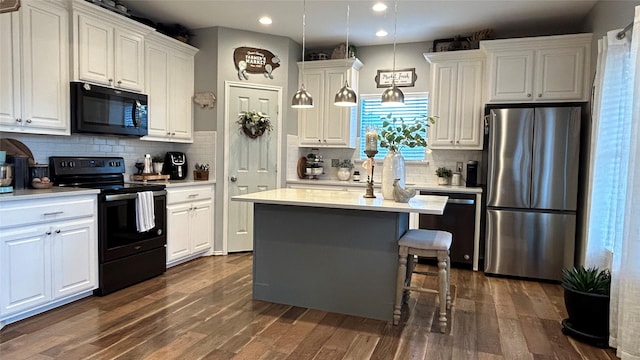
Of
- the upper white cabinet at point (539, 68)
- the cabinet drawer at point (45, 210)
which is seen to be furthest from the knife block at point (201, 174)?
the upper white cabinet at point (539, 68)

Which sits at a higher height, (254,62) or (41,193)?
(254,62)

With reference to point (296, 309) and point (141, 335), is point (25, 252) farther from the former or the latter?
point (296, 309)

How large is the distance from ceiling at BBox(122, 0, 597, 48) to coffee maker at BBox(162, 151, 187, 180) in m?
1.53

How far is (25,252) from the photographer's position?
9.21ft

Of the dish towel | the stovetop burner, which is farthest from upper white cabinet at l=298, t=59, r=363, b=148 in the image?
the dish towel

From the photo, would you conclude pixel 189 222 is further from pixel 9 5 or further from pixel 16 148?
pixel 9 5

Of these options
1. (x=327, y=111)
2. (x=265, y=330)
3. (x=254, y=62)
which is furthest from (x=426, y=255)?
(x=254, y=62)

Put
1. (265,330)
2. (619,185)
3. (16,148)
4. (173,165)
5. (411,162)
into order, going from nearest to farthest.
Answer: (619,185), (265,330), (16,148), (173,165), (411,162)

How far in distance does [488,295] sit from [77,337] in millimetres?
3271

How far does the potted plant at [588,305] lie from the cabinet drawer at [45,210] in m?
3.65

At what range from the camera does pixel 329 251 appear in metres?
3.17

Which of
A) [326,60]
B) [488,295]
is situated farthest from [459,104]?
[488,295]

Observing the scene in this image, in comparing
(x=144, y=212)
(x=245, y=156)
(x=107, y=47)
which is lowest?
(x=144, y=212)

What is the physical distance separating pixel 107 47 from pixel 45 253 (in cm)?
193
